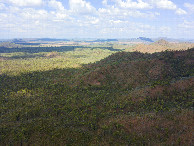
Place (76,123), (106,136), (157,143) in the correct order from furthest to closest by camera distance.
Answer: (76,123)
(106,136)
(157,143)

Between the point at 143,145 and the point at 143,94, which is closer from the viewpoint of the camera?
the point at 143,145

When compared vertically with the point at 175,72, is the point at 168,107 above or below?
below

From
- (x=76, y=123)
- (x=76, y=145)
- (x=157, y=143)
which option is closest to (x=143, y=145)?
(x=157, y=143)

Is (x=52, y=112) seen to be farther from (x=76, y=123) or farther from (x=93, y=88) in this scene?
(x=93, y=88)

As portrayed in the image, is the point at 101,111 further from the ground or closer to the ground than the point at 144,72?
closer to the ground

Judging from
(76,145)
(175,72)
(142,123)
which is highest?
(175,72)

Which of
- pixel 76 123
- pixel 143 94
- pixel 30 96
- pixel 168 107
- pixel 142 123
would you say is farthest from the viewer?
pixel 30 96

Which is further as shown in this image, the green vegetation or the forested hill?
the forested hill

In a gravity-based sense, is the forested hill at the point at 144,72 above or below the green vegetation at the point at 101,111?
above

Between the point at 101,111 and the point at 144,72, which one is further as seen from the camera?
the point at 144,72

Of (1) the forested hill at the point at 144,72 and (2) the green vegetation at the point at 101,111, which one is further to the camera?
(1) the forested hill at the point at 144,72

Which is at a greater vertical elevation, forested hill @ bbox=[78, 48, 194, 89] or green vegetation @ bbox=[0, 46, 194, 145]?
forested hill @ bbox=[78, 48, 194, 89]
